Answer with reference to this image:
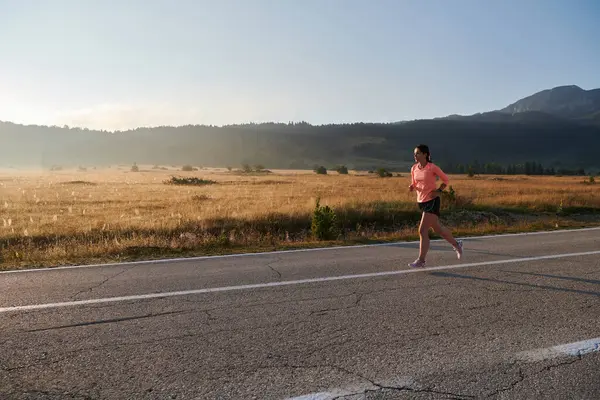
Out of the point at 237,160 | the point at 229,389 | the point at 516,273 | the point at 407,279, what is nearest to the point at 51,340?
the point at 229,389

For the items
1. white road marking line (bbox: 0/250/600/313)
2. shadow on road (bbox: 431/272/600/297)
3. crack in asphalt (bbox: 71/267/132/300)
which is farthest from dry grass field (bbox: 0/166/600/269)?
shadow on road (bbox: 431/272/600/297)

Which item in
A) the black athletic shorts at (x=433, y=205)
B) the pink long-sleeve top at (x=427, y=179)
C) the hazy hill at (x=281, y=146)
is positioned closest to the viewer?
the pink long-sleeve top at (x=427, y=179)

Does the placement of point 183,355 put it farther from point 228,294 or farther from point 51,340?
point 228,294

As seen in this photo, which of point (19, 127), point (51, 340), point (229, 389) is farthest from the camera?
point (19, 127)

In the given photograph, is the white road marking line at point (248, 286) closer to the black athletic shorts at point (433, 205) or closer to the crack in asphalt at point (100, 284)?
the crack in asphalt at point (100, 284)

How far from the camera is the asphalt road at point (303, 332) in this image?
3473 millimetres

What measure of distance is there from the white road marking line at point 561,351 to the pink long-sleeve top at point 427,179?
11.2 feet

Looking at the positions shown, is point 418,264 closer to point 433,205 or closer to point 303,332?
Result: point 433,205

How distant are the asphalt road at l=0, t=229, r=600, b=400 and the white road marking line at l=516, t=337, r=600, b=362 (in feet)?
0.05

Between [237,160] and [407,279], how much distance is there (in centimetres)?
16385

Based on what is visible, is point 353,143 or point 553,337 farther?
point 353,143

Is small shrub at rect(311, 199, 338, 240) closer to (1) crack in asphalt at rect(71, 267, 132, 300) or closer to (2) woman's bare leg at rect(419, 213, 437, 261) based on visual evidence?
(2) woman's bare leg at rect(419, 213, 437, 261)

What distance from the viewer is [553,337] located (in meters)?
4.38

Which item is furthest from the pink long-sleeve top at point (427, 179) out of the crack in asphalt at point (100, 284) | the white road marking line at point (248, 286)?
the crack in asphalt at point (100, 284)
